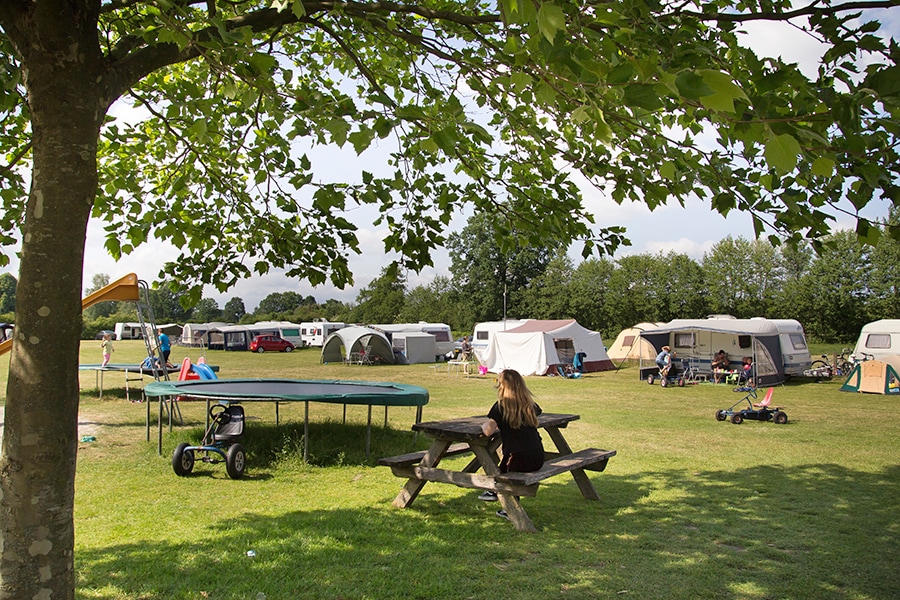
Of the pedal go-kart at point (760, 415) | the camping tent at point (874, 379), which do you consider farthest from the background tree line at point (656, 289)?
the pedal go-kart at point (760, 415)

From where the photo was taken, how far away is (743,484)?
7.30 meters

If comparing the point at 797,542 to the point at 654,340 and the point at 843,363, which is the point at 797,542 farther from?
the point at 843,363

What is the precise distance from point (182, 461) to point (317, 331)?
1662 inches

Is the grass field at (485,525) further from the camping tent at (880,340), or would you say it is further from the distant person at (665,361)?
the camping tent at (880,340)

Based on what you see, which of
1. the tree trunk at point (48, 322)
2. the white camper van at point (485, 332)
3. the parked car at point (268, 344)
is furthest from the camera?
the parked car at point (268, 344)

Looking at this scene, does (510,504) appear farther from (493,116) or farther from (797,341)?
→ (797,341)

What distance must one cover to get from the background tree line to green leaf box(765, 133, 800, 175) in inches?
1043

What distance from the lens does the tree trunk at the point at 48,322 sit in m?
2.83

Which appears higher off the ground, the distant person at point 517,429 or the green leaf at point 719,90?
the green leaf at point 719,90

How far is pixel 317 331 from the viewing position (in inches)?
1933

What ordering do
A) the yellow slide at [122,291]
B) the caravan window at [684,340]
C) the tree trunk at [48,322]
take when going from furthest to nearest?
the caravan window at [684,340] → the yellow slide at [122,291] → the tree trunk at [48,322]

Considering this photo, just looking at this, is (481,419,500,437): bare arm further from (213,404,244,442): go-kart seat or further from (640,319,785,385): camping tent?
(640,319,785,385): camping tent

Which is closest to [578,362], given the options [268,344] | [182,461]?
[182,461]

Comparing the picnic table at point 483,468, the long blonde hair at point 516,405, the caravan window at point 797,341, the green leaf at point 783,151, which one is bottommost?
the picnic table at point 483,468
